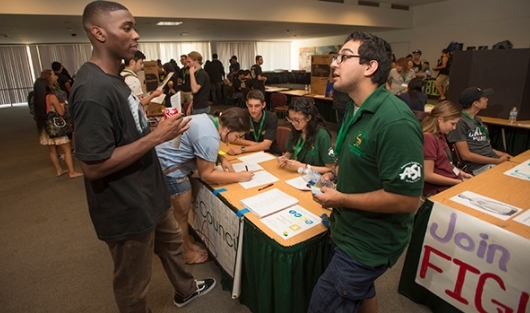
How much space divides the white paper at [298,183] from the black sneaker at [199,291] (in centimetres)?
88

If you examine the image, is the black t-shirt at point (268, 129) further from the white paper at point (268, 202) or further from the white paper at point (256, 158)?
the white paper at point (268, 202)

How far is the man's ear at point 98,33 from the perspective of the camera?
1.08 m

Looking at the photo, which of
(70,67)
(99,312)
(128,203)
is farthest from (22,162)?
(70,67)

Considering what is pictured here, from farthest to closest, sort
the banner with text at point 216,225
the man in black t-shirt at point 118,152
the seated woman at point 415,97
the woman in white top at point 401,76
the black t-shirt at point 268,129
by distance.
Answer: the woman in white top at point 401,76 → the seated woman at point 415,97 → the black t-shirt at point 268,129 → the banner with text at point 216,225 → the man in black t-shirt at point 118,152

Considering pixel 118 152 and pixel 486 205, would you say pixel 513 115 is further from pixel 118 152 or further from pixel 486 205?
pixel 118 152

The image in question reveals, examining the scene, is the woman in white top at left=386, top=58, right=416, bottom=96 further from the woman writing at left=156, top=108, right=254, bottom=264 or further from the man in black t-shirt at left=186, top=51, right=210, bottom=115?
the woman writing at left=156, top=108, right=254, bottom=264

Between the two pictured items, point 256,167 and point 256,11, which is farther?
point 256,11

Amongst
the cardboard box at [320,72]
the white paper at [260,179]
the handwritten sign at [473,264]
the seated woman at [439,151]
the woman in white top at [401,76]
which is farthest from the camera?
the cardboard box at [320,72]

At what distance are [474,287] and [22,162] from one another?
6.12 metres

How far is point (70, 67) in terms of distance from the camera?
1223cm

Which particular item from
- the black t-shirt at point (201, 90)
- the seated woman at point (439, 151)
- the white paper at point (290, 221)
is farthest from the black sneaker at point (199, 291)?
the black t-shirt at point (201, 90)

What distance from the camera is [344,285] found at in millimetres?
1131

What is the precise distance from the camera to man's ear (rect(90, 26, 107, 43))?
1084 mm

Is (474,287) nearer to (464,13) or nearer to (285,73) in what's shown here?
(464,13)
